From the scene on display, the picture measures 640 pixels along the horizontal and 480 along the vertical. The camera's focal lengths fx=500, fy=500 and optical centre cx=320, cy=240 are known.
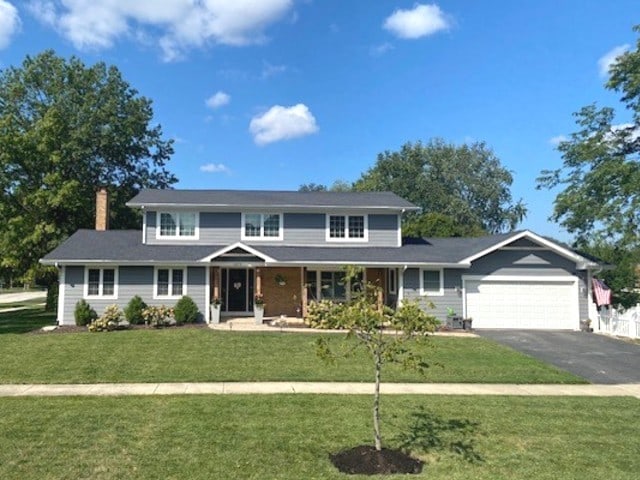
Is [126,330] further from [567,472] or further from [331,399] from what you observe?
[567,472]

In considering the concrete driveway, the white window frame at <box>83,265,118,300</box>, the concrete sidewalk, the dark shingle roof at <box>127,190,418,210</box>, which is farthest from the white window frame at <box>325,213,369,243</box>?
the concrete sidewalk

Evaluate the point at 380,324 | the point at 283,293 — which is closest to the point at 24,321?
the point at 283,293

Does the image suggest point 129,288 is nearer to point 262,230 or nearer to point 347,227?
point 262,230

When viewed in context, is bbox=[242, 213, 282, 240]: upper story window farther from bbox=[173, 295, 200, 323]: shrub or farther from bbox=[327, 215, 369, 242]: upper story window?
bbox=[173, 295, 200, 323]: shrub

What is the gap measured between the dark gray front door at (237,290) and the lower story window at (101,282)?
5.28 metres

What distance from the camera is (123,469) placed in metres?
6.26

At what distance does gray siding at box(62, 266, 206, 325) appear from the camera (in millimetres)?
21031

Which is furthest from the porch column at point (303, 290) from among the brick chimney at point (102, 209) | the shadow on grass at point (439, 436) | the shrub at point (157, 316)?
the shadow on grass at point (439, 436)

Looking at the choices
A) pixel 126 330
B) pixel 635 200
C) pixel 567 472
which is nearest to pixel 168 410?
pixel 567 472

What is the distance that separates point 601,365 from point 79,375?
14.1 meters

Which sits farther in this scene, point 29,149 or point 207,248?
point 29,149

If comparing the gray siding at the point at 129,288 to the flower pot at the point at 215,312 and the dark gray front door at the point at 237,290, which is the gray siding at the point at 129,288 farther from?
the dark gray front door at the point at 237,290

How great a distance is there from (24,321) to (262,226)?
40.4ft

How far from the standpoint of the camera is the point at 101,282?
Result: 21.4m
